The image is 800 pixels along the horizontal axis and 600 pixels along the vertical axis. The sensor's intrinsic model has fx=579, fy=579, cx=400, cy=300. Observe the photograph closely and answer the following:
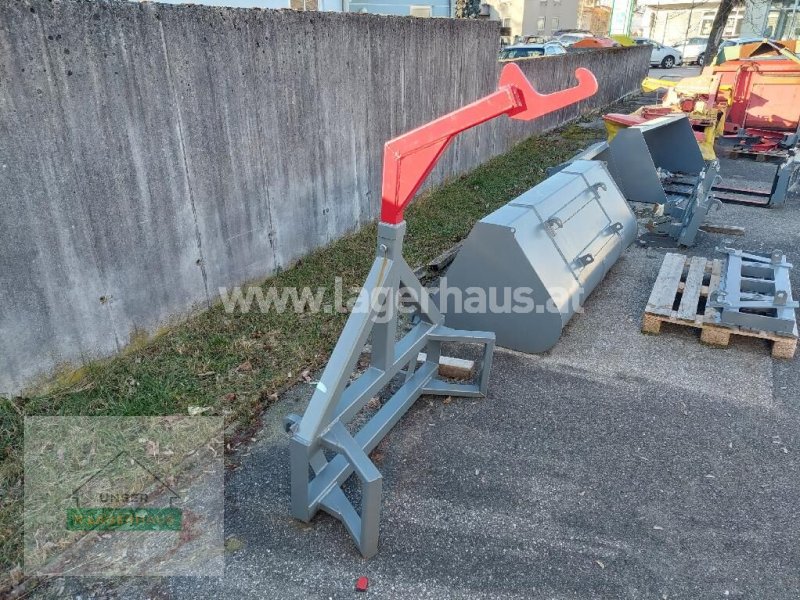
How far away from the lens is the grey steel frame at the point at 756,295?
3.93m

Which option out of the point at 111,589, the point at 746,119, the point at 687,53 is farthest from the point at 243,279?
the point at 687,53

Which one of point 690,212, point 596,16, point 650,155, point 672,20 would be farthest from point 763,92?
point 596,16

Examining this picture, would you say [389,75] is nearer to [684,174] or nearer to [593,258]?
[593,258]

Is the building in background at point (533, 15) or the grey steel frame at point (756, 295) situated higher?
the building in background at point (533, 15)

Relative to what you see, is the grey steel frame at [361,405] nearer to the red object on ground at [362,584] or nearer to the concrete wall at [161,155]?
the red object on ground at [362,584]

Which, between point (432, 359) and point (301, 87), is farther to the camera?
point (301, 87)

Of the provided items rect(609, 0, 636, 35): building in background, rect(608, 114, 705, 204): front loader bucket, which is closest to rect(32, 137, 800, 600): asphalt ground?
rect(608, 114, 705, 204): front loader bucket

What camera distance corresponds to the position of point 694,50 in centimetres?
2933

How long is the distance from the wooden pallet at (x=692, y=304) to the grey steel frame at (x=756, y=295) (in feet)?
0.21

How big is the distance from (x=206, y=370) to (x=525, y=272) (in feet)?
7.02

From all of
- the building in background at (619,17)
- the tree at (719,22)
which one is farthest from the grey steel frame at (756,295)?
the building in background at (619,17)

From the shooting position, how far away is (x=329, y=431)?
257cm

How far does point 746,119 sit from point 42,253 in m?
11.2

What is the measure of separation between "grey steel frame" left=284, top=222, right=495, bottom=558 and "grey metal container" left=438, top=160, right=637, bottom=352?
1.87 ft
